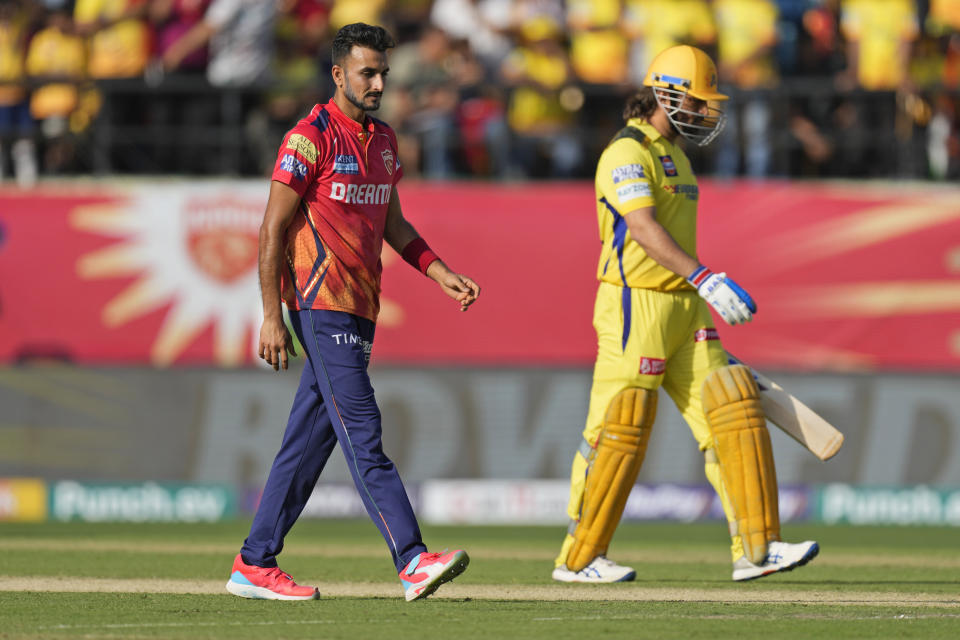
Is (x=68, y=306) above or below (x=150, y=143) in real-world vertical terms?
below

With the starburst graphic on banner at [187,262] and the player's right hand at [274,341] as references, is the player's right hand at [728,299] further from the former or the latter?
the starburst graphic on banner at [187,262]

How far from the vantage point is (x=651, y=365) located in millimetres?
7836

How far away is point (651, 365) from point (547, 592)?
1198 mm

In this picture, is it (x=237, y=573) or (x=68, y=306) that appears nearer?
(x=237, y=573)

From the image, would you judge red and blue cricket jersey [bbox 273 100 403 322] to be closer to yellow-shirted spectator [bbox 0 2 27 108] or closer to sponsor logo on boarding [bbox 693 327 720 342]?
sponsor logo on boarding [bbox 693 327 720 342]

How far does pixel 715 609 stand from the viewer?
268 inches

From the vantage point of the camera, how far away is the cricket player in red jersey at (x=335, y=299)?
22.0ft

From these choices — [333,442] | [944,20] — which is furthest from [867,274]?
[333,442]

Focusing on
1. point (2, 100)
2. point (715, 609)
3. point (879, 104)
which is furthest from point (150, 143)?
point (715, 609)

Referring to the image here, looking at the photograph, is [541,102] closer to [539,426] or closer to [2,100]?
[539,426]

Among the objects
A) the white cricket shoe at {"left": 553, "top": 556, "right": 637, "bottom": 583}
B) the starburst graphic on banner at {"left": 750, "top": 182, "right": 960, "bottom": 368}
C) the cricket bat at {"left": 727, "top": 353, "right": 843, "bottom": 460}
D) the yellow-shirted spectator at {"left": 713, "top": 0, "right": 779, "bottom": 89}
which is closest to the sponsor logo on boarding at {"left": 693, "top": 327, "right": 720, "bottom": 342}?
the cricket bat at {"left": 727, "top": 353, "right": 843, "bottom": 460}

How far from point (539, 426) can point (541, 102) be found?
3.47 metres

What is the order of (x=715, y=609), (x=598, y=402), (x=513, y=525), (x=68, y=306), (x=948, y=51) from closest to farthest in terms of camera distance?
1. (x=715, y=609)
2. (x=598, y=402)
3. (x=513, y=525)
4. (x=68, y=306)
5. (x=948, y=51)

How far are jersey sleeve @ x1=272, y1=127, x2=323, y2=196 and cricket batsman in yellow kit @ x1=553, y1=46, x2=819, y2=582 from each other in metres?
1.70
